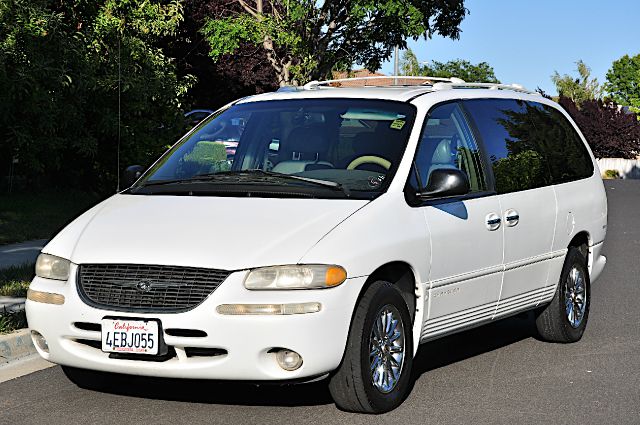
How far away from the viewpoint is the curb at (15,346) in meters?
7.93

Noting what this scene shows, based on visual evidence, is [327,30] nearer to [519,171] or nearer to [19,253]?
[19,253]

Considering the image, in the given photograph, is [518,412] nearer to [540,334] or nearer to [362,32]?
[540,334]

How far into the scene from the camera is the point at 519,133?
8.48 meters

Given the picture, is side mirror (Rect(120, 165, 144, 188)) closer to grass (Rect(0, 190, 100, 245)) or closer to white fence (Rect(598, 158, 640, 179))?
grass (Rect(0, 190, 100, 245))

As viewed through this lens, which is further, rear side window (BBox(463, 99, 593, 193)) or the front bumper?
rear side window (BBox(463, 99, 593, 193))

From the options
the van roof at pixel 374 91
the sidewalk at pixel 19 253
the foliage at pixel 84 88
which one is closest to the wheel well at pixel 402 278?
the van roof at pixel 374 91

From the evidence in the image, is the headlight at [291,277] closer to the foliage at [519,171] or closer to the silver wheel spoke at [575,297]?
the foliage at [519,171]

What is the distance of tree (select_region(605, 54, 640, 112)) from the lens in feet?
313

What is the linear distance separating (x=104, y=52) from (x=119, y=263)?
12981 millimetres

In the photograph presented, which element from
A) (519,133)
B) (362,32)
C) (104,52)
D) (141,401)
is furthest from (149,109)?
(362,32)

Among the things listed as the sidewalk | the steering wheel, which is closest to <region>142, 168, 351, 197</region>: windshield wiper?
the steering wheel

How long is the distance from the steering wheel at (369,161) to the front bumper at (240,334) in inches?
42.8

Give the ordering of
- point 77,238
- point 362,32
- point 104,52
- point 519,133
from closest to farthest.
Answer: point 77,238
point 519,133
point 104,52
point 362,32

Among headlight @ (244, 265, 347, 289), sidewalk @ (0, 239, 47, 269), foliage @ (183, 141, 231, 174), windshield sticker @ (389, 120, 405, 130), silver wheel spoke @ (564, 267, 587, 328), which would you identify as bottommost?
sidewalk @ (0, 239, 47, 269)
